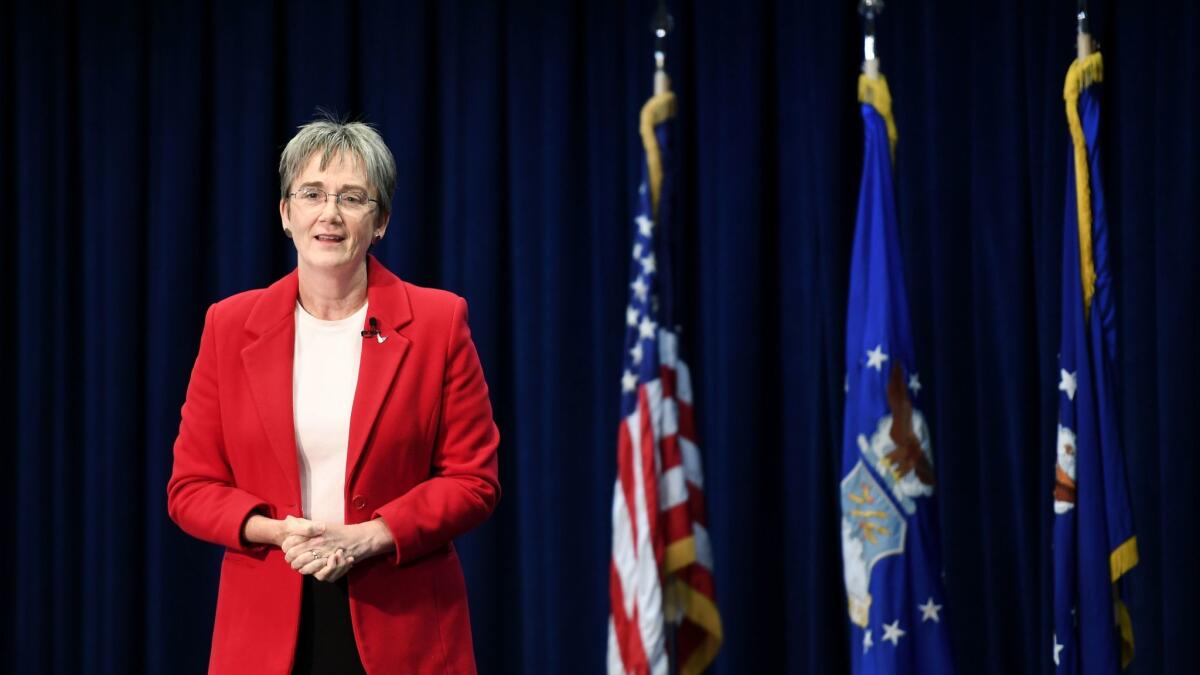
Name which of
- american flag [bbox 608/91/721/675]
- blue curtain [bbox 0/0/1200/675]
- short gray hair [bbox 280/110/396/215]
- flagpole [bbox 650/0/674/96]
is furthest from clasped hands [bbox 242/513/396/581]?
blue curtain [bbox 0/0/1200/675]

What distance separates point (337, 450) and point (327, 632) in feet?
0.90

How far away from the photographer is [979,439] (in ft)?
12.9

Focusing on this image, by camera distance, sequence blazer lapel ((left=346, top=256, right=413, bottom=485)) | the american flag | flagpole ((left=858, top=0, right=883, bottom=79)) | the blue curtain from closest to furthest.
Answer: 1. blazer lapel ((left=346, top=256, right=413, bottom=485))
2. flagpole ((left=858, top=0, right=883, bottom=79))
3. the american flag
4. the blue curtain

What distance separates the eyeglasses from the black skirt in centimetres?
58

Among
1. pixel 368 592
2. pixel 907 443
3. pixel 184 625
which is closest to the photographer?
pixel 368 592

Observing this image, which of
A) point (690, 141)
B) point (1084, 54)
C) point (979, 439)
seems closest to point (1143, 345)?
point (979, 439)

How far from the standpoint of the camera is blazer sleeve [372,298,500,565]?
1.98 m

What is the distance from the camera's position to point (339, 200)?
209 cm

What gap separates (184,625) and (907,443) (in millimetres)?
2652

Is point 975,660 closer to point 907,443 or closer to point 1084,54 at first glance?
point 907,443

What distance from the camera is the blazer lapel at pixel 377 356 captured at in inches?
78.7

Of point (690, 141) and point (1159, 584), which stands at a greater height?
point (690, 141)

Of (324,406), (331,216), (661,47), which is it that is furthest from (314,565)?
(661,47)

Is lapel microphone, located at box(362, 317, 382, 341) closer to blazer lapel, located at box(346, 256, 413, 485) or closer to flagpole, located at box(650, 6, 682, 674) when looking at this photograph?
blazer lapel, located at box(346, 256, 413, 485)
